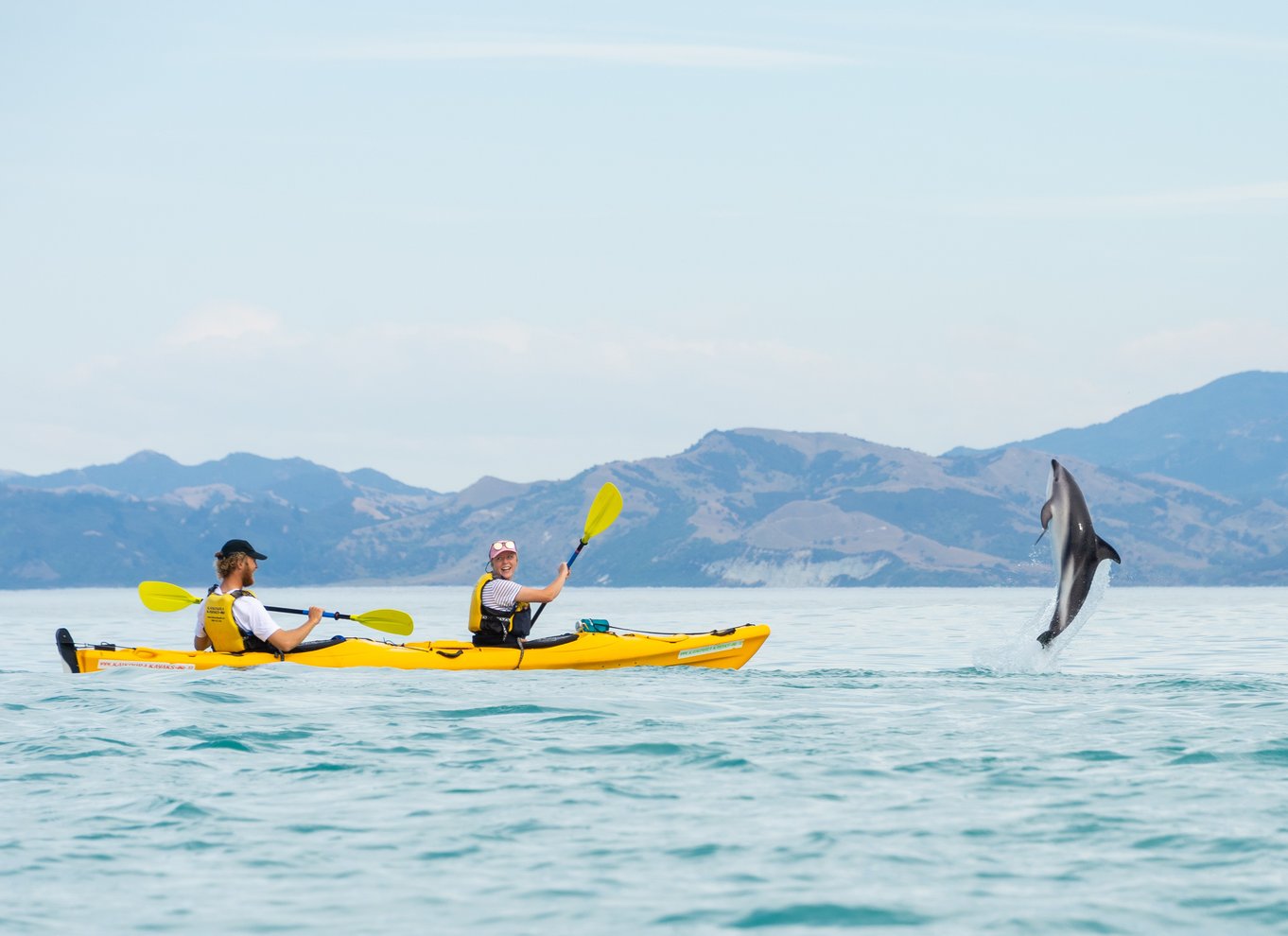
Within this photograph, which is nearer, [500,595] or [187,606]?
[500,595]

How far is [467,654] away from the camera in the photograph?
1828 cm

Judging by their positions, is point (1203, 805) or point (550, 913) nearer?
point (550, 913)

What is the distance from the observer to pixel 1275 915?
7191 mm

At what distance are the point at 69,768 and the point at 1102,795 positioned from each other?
7.57 meters

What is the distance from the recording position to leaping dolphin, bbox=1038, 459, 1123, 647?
1689 centimetres

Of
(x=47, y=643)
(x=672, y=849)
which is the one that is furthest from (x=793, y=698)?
(x=47, y=643)

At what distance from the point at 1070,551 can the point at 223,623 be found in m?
9.63

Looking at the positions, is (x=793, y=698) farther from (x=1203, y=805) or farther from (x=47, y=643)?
(x=47, y=643)

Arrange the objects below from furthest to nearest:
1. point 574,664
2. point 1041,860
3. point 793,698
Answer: point 574,664 → point 793,698 → point 1041,860

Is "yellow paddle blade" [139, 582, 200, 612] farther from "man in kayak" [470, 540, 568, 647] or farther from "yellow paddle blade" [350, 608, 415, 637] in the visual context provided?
"man in kayak" [470, 540, 568, 647]

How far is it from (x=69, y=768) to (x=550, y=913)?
5.58 meters

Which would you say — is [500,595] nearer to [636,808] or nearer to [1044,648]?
[1044,648]

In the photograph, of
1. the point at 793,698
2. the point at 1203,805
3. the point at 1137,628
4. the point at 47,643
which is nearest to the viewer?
the point at 1203,805

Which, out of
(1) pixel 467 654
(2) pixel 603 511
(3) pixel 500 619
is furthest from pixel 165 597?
(2) pixel 603 511
